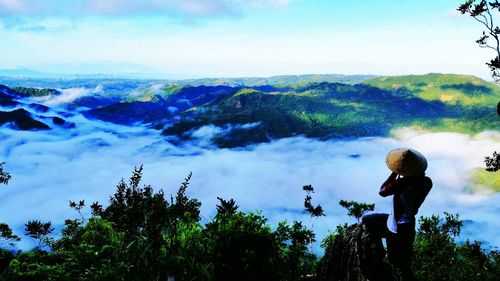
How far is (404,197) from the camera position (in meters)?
6.32

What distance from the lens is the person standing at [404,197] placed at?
6.29m

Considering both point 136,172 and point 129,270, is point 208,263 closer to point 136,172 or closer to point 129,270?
point 129,270

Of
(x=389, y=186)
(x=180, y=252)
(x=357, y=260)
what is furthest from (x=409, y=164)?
(x=180, y=252)

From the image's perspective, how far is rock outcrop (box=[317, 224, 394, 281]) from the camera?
255 inches

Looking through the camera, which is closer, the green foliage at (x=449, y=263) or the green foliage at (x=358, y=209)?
the green foliage at (x=449, y=263)

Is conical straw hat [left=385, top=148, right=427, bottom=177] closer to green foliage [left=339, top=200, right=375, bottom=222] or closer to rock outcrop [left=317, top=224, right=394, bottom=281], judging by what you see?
rock outcrop [left=317, top=224, right=394, bottom=281]

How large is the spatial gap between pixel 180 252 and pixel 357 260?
10.5 feet

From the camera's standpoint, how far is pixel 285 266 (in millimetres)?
7906

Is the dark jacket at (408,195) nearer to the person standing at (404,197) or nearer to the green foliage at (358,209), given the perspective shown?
the person standing at (404,197)

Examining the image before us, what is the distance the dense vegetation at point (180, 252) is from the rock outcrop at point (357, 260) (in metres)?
1.11

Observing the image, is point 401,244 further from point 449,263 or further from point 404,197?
point 449,263

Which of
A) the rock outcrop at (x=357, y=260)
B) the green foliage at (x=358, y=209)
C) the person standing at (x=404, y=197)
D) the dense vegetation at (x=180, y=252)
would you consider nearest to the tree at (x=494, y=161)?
the dense vegetation at (x=180, y=252)

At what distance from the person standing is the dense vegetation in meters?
1.27

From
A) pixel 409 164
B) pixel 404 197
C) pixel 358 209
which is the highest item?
pixel 409 164
